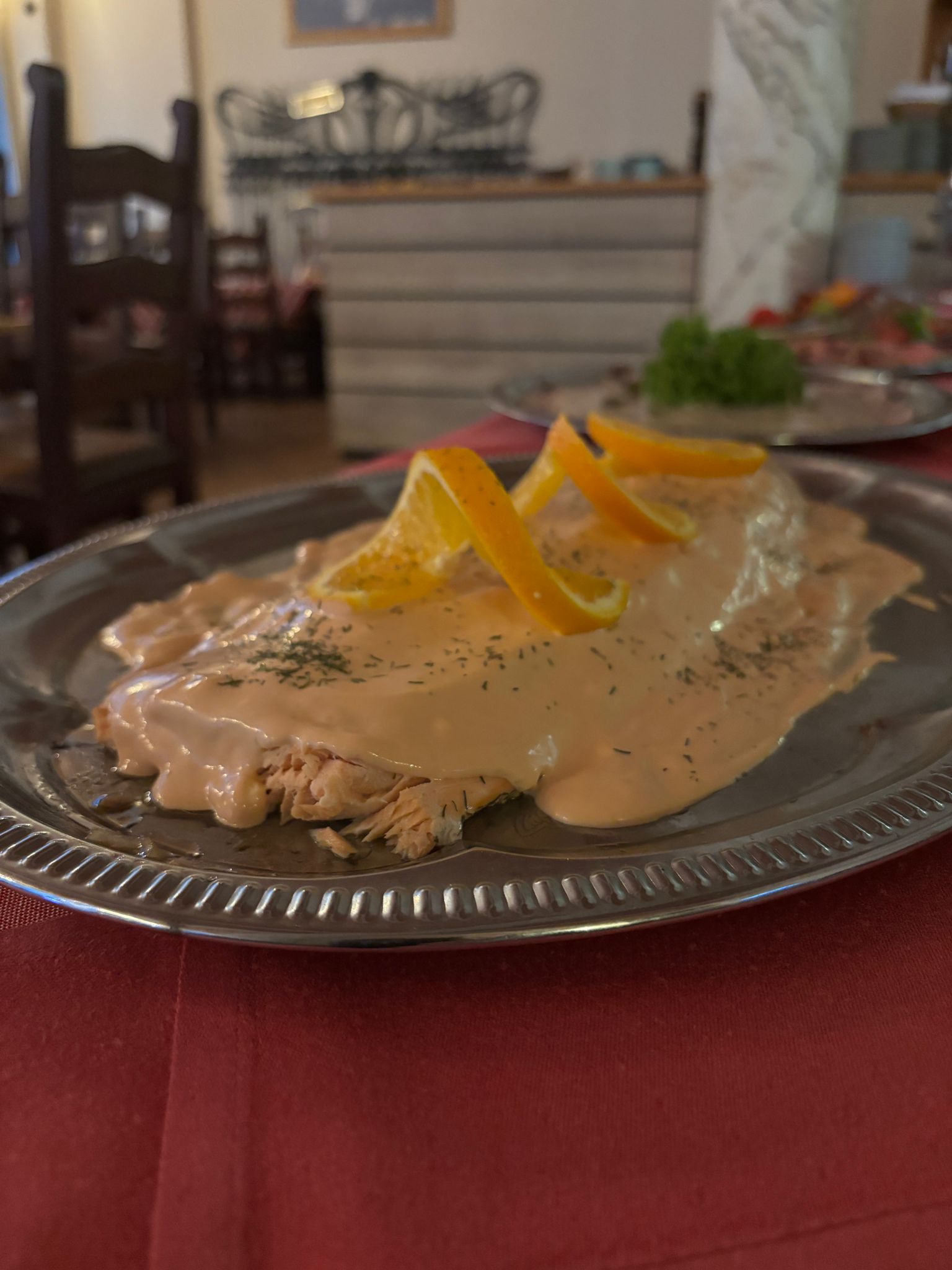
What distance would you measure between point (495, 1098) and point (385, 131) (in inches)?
388

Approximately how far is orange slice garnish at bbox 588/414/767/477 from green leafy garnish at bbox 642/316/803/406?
63 centimetres

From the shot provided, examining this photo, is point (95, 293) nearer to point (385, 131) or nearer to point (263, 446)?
point (263, 446)

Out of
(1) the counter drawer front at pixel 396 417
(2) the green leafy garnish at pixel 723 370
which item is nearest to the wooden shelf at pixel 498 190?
(1) the counter drawer front at pixel 396 417

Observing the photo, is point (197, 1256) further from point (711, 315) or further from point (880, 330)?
point (711, 315)

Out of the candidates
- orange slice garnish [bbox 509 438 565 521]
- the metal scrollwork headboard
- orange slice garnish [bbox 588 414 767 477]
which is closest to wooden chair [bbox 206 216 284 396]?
the metal scrollwork headboard

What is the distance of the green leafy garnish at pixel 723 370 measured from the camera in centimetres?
179

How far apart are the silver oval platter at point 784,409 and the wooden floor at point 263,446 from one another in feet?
9.47

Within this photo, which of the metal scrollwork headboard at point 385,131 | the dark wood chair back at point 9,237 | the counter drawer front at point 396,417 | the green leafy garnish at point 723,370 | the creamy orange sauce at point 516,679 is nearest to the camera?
the creamy orange sauce at point 516,679

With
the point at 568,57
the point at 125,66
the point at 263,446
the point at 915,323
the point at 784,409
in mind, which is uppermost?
A: the point at 125,66

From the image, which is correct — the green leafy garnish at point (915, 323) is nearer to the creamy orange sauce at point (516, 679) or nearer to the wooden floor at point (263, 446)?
the creamy orange sauce at point (516, 679)

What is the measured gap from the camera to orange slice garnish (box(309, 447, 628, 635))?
787 millimetres

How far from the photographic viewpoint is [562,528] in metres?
1.06

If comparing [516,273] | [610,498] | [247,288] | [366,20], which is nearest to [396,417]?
[516,273]

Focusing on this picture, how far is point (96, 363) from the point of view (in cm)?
274
